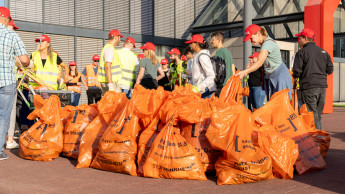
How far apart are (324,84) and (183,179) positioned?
3456 mm

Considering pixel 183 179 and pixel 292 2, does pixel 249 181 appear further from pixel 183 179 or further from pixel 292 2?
pixel 292 2

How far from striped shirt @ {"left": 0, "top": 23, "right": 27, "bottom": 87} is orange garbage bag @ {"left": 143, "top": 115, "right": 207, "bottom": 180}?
243cm

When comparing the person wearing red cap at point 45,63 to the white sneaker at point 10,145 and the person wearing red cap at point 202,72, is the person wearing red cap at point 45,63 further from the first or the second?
the person wearing red cap at point 202,72

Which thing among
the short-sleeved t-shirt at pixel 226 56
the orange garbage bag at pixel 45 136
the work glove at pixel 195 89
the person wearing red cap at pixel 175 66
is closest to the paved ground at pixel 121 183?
the orange garbage bag at pixel 45 136

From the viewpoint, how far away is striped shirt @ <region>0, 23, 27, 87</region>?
19.0 ft

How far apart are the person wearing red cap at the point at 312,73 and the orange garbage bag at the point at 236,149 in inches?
103

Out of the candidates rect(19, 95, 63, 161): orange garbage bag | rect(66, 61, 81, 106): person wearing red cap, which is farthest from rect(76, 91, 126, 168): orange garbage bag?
rect(66, 61, 81, 106): person wearing red cap

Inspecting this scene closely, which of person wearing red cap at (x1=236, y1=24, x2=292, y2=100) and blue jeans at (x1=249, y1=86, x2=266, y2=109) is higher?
person wearing red cap at (x1=236, y1=24, x2=292, y2=100)

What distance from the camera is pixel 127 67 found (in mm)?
7613

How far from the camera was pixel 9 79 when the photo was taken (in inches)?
231

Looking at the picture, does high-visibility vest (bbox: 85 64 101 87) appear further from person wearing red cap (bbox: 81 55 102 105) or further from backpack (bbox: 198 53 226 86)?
backpack (bbox: 198 53 226 86)

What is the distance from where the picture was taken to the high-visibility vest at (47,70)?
7477 mm

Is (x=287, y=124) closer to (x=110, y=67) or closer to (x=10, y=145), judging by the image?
(x=110, y=67)

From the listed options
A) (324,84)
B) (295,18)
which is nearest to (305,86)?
(324,84)
